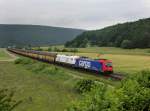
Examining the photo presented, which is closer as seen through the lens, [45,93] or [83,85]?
[83,85]

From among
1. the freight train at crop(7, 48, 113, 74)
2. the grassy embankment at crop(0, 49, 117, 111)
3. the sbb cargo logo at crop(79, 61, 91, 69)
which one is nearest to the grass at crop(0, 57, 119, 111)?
the grassy embankment at crop(0, 49, 117, 111)

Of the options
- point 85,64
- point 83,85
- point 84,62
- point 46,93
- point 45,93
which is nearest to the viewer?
point 83,85

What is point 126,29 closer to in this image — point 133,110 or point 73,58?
point 73,58

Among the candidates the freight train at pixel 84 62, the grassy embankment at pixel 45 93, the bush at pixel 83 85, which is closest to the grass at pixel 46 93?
the grassy embankment at pixel 45 93

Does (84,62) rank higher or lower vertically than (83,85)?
higher

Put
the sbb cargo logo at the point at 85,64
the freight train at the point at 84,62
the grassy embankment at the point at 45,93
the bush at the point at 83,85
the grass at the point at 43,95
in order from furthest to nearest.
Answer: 1. the sbb cargo logo at the point at 85,64
2. the freight train at the point at 84,62
3. the bush at the point at 83,85
4. the grassy embankment at the point at 45,93
5. the grass at the point at 43,95

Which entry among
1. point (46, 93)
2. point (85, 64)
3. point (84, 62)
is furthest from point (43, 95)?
point (84, 62)

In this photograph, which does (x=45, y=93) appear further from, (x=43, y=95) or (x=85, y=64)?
(x=85, y=64)

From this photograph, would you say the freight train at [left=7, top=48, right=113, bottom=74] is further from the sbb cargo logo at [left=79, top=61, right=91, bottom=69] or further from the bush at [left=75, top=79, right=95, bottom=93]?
the bush at [left=75, top=79, right=95, bottom=93]

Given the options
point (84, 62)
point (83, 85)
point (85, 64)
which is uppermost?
point (84, 62)

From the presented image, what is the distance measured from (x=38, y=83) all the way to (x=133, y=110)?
40.0 meters

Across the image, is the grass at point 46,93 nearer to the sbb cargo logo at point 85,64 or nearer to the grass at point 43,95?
the grass at point 43,95

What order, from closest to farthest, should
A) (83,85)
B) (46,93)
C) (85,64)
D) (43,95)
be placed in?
(43,95) < (83,85) < (46,93) < (85,64)

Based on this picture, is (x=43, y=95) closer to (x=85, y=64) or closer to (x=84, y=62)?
(x=85, y=64)
